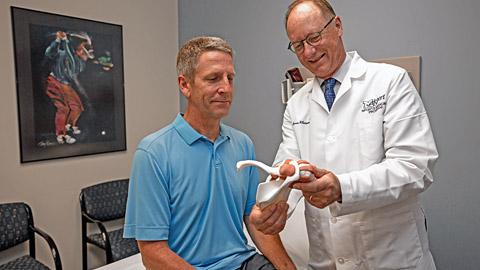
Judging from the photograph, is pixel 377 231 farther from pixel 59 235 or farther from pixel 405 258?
pixel 59 235

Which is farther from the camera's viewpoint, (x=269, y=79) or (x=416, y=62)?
(x=269, y=79)

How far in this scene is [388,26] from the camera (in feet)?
7.43

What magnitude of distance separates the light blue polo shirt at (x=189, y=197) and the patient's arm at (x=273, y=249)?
0.07 meters

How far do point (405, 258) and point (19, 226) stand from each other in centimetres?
209

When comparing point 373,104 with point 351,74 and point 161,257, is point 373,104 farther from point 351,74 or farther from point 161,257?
point 161,257

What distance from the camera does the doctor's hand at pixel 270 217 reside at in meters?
1.24

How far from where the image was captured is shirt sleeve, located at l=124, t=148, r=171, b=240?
1.25 metres

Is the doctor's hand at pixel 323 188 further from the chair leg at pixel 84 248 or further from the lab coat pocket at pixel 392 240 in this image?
the chair leg at pixel 84 248

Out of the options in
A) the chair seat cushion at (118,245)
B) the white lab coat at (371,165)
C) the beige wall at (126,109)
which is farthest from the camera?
the chair seat cushion at (118,245)

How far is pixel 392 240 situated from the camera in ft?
4.27

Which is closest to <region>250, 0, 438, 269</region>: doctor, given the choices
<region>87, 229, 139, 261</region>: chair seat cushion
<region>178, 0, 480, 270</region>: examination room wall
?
<region>178, 0, 480, 270</region>: examination room wall

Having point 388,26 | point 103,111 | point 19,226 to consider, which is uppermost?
point 388,26

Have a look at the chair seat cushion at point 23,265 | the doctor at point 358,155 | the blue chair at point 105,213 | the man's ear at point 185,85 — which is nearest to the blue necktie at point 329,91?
the doctor at point 358,155

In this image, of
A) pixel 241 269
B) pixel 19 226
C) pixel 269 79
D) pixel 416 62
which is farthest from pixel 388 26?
pixel 19 226
